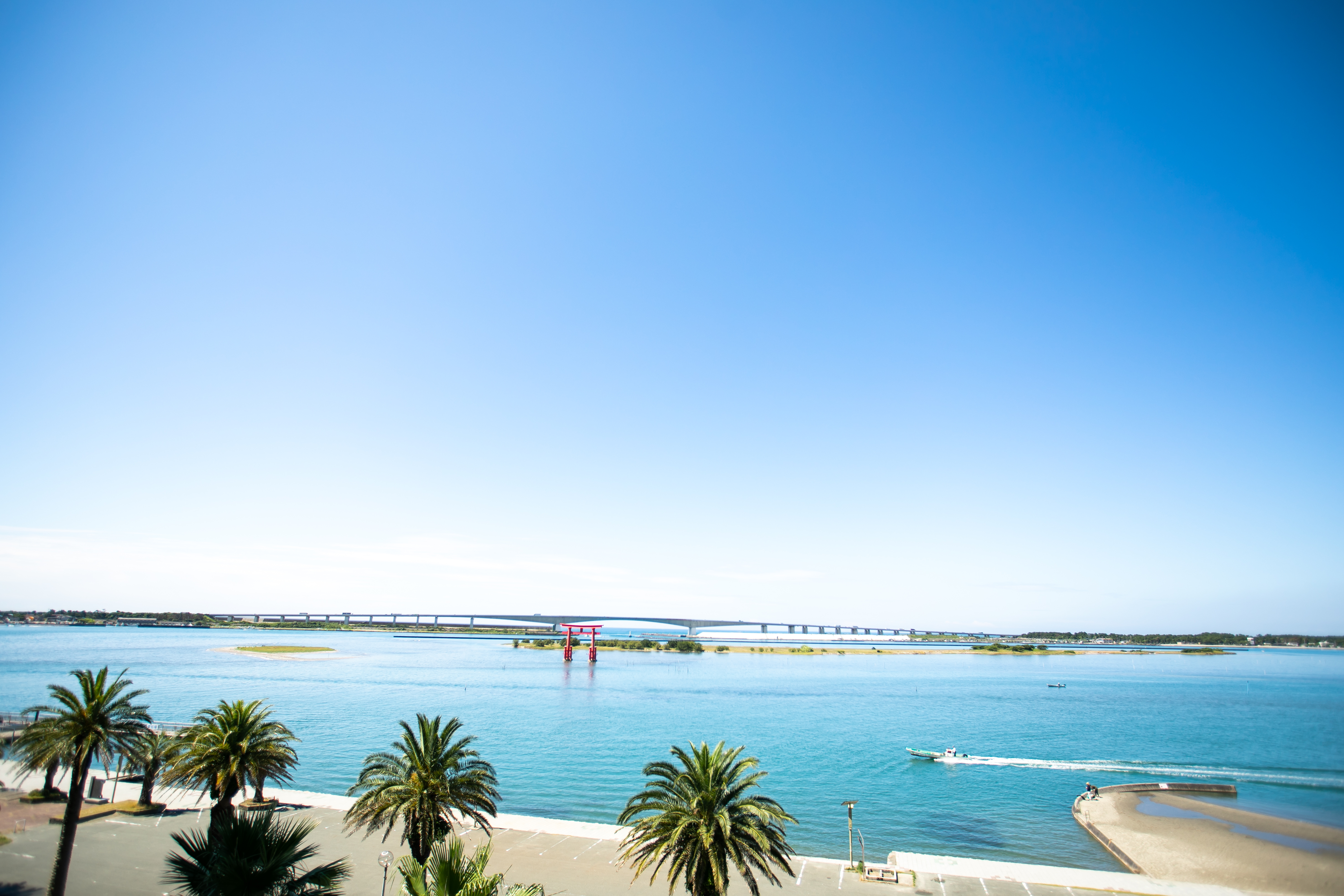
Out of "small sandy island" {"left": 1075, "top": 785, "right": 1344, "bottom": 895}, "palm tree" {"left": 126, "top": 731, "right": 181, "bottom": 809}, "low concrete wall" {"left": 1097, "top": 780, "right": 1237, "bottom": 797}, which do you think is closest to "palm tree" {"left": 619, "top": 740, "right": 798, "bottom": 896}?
"palm tree" {"left": 126, "top": 731, "right": 181, "bottom": 809}

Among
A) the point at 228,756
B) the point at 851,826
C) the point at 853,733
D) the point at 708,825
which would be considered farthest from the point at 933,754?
the point at 228,756

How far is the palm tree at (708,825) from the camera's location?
2497 cm

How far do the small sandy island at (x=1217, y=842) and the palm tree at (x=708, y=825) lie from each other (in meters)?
29.8

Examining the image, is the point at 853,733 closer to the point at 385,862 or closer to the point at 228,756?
the point at 385,862

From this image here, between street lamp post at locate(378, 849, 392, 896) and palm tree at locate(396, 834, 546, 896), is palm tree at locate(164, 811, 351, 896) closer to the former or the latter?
palm tree at locate(396, 834, 546, 896)

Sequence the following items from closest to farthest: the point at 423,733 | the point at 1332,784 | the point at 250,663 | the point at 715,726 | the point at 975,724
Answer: the point at 423,733 < the point at 1332,784 < the point at 715,726 < the point at 975,724 < the point at 250,663

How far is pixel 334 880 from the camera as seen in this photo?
1495cm

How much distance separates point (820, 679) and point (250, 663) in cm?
14345

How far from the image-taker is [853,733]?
89250 millimetres

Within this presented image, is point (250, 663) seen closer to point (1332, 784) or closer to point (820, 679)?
point (820, 679)

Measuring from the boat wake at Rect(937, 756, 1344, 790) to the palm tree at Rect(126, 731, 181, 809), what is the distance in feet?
227

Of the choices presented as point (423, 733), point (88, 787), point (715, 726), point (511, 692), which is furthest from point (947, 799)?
point (511, 692)

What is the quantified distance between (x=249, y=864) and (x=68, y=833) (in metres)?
22.5

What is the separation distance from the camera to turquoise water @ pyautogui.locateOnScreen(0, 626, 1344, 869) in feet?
178
